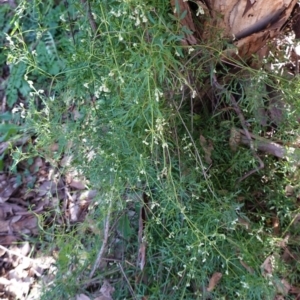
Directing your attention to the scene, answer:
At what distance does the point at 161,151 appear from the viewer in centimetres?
158

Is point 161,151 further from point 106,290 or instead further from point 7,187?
point 7,187

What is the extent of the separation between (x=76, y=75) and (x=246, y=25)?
497 mm

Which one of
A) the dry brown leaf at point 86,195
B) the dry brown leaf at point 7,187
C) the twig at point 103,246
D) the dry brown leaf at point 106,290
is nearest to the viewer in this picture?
the twig at point 103,246

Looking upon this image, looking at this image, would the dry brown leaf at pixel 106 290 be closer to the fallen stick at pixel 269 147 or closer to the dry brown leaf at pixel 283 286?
the dry brown leaf at pixel 283 286

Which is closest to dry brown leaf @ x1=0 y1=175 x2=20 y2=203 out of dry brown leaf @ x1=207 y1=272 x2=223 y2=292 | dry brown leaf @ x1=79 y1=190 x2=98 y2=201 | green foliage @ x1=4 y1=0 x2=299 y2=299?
dry brown leaf @ x1=79 y1=190 x2=98 y2=201

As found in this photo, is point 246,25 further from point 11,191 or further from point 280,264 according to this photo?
point 11,191

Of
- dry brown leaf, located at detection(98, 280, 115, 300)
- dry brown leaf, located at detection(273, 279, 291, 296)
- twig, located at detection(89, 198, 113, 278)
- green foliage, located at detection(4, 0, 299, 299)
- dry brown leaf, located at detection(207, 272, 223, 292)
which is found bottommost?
dry brown leaf, located at detection(98, 280, 115, 300)

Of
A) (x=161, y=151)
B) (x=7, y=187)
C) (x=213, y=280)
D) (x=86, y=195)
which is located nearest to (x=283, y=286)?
(x=213, y=280)

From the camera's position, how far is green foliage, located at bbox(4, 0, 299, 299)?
1.40 metres

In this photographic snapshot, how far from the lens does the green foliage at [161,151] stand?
4.59 feet

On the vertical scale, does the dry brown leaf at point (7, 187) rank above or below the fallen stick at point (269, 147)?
below

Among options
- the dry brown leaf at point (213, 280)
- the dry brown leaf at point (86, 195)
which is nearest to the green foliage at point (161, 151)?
the dry brown leaf at point (213, 280)

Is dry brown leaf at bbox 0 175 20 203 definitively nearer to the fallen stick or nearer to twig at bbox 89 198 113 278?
twig at bbox 89 198 113 278

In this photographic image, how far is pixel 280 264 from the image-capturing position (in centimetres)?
167
